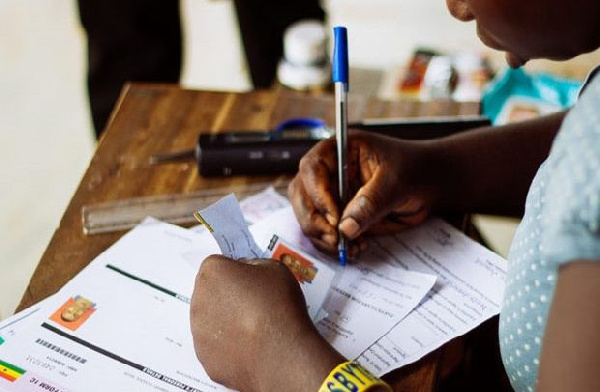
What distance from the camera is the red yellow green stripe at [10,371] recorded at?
0.64 metres

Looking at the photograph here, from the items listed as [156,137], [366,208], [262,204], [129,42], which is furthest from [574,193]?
[129,42]

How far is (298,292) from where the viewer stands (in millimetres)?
665

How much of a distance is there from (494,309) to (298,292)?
192 millimetres

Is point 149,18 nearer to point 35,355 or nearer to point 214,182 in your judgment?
point 214,182

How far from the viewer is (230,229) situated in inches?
27.9

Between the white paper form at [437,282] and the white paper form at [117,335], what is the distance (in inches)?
4.7

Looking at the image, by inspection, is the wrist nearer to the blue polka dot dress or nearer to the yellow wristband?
the yellow wristband

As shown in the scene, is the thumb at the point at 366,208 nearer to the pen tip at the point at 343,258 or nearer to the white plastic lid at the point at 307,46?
the pen tip at the point at 343,258

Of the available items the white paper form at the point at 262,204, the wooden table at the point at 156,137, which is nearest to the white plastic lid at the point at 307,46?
the wooden table at the point at 156,137

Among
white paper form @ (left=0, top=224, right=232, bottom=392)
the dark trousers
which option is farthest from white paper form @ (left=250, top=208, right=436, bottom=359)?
the dark trousers

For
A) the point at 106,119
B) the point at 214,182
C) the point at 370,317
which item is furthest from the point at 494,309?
the point at 106,119

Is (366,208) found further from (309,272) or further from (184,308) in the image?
(184,308)

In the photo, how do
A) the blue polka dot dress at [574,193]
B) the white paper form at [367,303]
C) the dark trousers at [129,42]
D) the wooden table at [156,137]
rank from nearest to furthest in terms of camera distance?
the blue polka dot dress at [574,193] < the white paper form at [367,303] < the wooden table at [156,137] < the dark trousers at [129,42]

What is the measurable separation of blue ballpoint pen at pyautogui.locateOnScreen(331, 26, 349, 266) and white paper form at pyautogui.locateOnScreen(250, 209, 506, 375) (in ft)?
0.17
